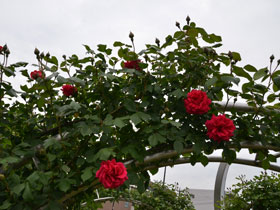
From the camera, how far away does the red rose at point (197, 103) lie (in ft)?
4.75

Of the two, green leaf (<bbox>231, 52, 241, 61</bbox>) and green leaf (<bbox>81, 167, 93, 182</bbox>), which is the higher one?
green leaf (<bbox>231, 52, 241, 61</bbox>)

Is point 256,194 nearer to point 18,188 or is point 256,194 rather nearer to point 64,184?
point 64,184

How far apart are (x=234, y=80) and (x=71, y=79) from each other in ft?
2.57

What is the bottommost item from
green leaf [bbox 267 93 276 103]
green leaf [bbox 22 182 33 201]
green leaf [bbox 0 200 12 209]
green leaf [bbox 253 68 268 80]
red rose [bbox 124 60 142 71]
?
green leaf [bbox 0 200 12 209]

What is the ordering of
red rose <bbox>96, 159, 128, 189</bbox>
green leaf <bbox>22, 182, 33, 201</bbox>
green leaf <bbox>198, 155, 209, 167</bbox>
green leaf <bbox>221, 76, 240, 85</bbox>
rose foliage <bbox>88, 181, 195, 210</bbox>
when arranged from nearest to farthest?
red rose <bbox>96, 159, 128, 189</bbox>
green leaf <bbox>22, 182, 33, 201</bbox>
green leaf <bbox>221, 76, 240, 85</bbox>
green leaf <bbox>198, 155, 209, 167</bbox>
rose foliage <bbox>88, 181, 195, 210</bbox>

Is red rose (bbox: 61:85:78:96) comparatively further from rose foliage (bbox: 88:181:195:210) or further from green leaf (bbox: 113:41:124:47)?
rose foliage (bbox: 88:181:195:210)

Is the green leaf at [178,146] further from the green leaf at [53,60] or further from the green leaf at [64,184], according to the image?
the green leaf at [53,60]

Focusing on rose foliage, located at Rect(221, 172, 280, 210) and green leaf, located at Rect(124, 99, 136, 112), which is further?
rose foliage, located at Rect(221, 172, 280, 210)

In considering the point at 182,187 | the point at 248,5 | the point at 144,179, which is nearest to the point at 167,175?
the point at 182,187

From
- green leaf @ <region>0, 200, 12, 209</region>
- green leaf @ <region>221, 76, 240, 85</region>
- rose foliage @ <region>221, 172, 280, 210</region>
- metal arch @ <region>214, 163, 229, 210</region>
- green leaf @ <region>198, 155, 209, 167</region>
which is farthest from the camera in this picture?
metal arch @ <region>214, 163, 229, 210</region>

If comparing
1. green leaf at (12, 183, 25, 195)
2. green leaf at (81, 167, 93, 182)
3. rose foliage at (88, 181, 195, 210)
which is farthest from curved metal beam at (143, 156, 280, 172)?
rose foliage at (88, 181, 195, 210)

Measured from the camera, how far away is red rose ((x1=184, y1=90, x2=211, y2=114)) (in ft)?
4.75

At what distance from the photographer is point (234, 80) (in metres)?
1.53

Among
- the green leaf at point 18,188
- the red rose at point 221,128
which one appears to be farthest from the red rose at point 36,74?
the red rose at point 221,128
